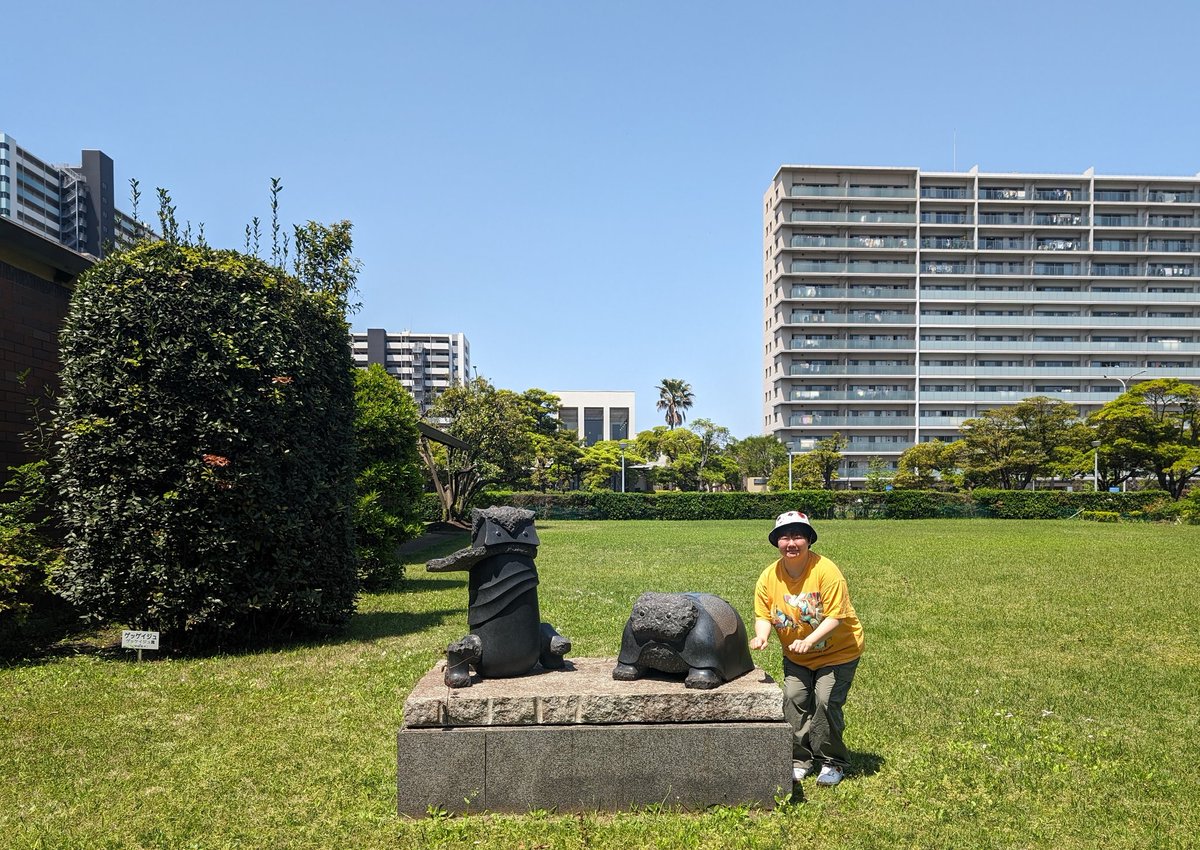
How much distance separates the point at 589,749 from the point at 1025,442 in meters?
46.7

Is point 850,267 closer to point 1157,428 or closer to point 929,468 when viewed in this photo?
point 929,468

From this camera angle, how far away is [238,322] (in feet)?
26.2

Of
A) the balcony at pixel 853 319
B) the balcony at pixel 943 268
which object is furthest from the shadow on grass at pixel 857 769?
the balcony at pixel 943 268

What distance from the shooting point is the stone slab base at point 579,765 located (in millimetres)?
4078

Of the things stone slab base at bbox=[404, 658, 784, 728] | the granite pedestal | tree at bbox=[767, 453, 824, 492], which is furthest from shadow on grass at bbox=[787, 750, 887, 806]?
tree at bbox=[767, 453, 824, 492]

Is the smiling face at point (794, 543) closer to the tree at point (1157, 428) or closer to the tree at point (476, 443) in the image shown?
the tree at point (476, 443)

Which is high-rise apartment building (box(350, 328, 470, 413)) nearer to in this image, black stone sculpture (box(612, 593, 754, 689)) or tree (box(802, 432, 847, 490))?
tree (box(802, 432, 847, 490))

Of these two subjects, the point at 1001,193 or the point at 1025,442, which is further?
the point at 1001,193

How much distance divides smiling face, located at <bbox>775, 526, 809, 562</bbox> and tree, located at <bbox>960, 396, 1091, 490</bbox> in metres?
44.4

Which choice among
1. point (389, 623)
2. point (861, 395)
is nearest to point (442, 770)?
point (389, 623)

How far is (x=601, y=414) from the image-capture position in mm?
107562

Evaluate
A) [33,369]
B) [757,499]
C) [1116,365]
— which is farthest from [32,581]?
[1116,365]

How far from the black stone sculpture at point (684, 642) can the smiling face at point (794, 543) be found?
476 millimetres

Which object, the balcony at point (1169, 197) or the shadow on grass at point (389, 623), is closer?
the shadow on grass at point (389, 623)
